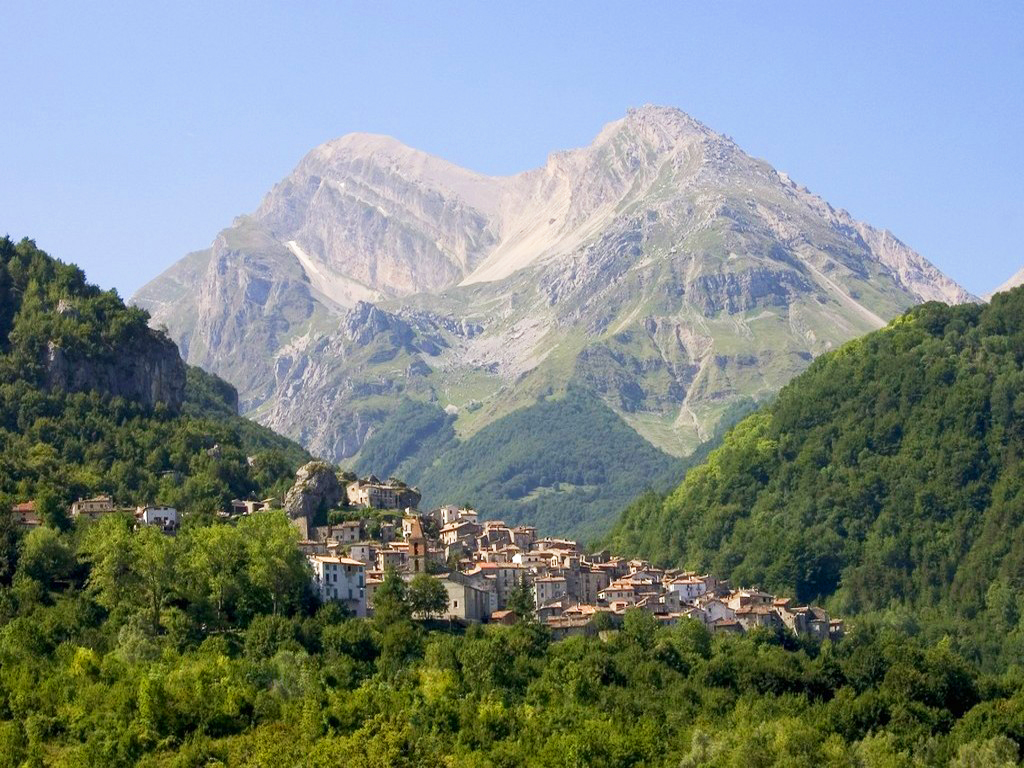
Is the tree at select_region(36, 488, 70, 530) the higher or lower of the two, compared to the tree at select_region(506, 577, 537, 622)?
higher

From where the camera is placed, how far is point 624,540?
196 meters

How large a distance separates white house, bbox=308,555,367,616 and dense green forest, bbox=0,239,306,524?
15901 mm

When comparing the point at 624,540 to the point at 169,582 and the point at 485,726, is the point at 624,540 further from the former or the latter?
the point at 485,726

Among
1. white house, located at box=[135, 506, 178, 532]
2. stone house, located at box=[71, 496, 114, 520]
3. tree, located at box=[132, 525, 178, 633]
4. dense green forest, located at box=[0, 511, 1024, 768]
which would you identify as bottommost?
dense green forest, located at box=[0, 511, 1024, 768]

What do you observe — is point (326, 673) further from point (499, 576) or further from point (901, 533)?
point (901, 533)

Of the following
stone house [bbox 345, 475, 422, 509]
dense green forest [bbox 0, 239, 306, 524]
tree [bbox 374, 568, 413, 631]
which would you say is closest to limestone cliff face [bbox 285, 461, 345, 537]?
stone house [bbox 345, 475, 422, 509]

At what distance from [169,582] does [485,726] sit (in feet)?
84.5

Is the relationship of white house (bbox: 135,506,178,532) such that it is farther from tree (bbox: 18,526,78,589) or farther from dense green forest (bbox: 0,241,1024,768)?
tree (bbox: 18,526,78,589)

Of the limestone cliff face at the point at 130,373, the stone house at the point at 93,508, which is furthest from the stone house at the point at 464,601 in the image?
the limestone cliff face at the point at 130,373

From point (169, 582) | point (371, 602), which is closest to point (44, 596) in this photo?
point (169, 582)

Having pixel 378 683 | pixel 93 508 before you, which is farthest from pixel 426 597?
pixel 93 508

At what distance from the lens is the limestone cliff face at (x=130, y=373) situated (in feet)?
521

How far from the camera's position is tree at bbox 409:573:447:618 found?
126188mm

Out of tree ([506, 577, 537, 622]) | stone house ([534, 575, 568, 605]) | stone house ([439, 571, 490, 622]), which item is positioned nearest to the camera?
tree ([506, 577, 537, 622])
